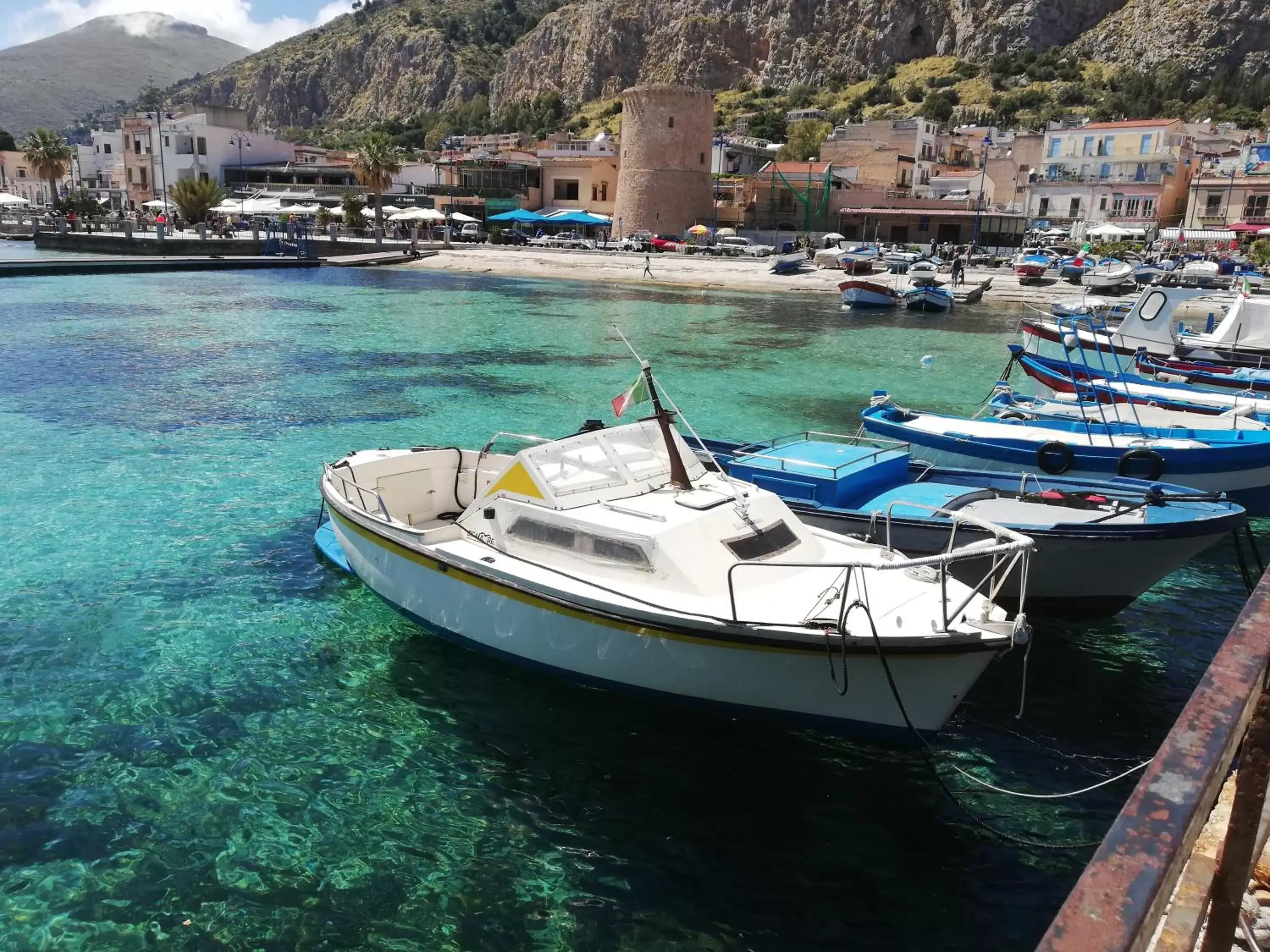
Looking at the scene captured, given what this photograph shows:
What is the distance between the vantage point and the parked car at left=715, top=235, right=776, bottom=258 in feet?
226

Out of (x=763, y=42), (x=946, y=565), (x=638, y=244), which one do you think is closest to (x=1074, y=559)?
(x=946, y=565)

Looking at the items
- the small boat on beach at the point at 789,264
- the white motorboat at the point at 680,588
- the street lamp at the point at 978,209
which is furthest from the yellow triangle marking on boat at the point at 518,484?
the street lamp at the point at 978,209

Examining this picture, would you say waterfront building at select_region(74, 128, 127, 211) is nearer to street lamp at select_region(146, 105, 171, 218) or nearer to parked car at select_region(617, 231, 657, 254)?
street lamp at select_region(146, 105, 171, 218)

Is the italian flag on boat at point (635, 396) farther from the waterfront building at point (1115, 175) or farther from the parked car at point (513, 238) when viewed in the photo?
the waterfront building at point (1115, 175)

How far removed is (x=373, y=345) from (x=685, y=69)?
140 m

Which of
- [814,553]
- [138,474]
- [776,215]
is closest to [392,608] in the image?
[814,553]

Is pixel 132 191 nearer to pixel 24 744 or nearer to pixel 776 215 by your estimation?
pixel 776 215

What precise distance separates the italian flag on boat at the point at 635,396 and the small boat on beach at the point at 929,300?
133 feet

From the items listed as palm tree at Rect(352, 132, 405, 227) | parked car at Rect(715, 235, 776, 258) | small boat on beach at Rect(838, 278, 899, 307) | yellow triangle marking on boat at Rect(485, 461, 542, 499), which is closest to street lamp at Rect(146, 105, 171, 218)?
palm tree at Rect(352, 132, 405, 227)

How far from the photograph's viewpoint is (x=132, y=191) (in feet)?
308

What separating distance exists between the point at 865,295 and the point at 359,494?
40874 mm

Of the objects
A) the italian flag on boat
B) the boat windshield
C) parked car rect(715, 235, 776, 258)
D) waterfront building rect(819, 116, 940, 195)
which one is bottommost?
the boat windshield

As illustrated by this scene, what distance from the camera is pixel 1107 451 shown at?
15.0m

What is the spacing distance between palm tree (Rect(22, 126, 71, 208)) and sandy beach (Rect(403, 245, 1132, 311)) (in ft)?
131
